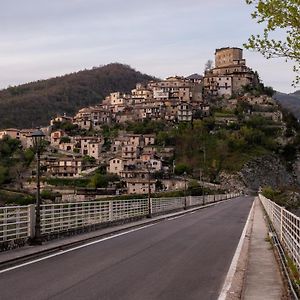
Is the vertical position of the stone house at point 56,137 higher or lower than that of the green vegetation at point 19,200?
higher

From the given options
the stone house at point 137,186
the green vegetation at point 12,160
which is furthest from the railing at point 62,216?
the green vegetation at point 12,160

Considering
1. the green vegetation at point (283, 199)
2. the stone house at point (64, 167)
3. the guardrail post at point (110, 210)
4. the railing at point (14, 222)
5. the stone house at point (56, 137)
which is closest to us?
the railing at point (14, 222)

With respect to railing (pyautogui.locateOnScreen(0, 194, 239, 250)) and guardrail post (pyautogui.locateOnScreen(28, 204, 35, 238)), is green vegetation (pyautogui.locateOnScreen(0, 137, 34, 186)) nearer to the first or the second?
railing (pyautogui.locateOnScreen(0, 194, 239, 250))

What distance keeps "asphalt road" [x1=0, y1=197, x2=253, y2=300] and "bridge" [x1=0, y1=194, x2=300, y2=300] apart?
16 millimetres

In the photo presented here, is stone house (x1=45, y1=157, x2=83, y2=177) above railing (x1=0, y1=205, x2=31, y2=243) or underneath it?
underneath

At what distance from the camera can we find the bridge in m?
9.38

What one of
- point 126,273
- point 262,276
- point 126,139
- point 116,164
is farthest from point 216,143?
point 126,273

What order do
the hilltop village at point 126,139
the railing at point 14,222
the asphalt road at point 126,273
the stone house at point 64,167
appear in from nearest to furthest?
the asphalt road at point 126,273
the railing at point 14,222
the hilltop village at point 126,139
the stone house at point 64,167

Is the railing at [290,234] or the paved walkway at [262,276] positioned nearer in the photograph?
the paved walkway at [262,276]

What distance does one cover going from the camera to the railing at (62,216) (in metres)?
14.7

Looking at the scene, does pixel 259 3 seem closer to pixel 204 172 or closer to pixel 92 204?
pixel 92 204

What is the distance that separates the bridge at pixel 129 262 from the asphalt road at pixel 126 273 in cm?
2

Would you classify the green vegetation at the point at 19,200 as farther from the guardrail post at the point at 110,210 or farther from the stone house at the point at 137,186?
the stone house at the point at 137,186

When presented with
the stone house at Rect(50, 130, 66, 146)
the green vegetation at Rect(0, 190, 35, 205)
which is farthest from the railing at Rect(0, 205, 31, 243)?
the stone house at Rect(50, 130, 66, 146)
